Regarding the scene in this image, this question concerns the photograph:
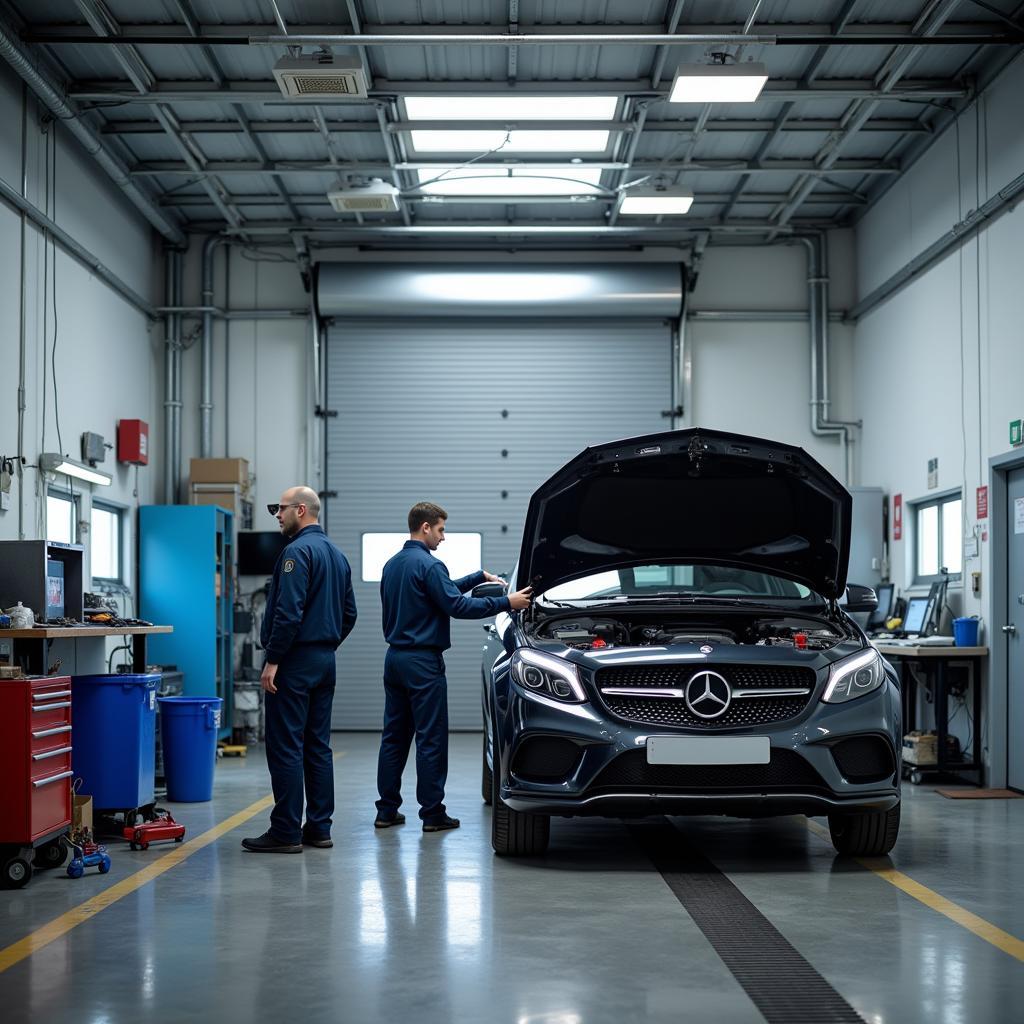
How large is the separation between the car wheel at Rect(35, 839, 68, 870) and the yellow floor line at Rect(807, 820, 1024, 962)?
3.51 metres

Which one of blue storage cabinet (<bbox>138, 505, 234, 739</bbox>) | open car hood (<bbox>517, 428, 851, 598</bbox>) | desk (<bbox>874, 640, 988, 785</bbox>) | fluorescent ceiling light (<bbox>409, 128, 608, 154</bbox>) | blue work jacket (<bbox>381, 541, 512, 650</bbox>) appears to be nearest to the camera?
open car hood (<bbox>517, 428, 851, 598</bbox>)

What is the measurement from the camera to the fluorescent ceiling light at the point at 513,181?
11203 millimetres

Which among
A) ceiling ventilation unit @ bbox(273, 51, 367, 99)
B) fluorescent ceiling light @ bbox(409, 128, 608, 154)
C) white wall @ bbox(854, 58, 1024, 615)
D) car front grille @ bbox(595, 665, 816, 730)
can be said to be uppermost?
fluorescent ceiling light @ bbox(409, 128, 608, 154)

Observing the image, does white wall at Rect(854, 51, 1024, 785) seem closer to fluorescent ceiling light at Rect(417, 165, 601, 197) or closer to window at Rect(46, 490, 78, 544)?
fluorescent ceiling light at Rect(417, 165, 601, 197)

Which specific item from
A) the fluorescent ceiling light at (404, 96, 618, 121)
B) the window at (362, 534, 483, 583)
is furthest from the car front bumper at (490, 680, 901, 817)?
the window at (362, 534, 483, 583)

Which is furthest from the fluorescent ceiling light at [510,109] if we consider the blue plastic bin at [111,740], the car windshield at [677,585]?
the blue plastic bin at [111,740]

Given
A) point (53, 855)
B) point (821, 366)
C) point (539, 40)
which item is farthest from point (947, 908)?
point (821, 366)

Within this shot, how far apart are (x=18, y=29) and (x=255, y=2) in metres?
1.59

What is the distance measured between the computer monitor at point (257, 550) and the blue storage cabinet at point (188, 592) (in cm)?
86

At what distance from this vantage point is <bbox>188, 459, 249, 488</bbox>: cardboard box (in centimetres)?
1249

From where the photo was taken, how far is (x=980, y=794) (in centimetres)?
838

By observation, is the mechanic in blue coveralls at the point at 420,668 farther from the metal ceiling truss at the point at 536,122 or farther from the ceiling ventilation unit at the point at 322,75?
the metal ceiling truss at the point at 536,122

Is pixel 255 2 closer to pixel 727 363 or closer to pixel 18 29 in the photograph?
pixel 18 29

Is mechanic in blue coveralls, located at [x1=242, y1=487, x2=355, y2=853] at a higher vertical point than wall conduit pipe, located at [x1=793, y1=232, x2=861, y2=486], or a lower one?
lower
